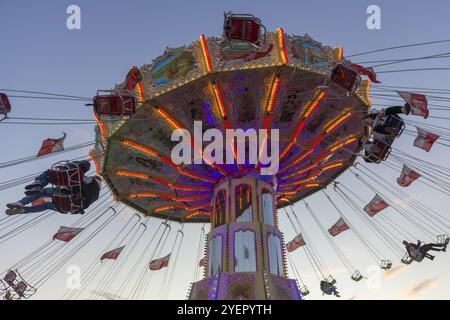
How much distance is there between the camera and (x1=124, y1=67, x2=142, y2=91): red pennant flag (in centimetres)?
1448

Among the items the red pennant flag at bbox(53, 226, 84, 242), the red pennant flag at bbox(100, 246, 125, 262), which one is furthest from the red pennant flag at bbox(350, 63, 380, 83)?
the red pennant flag at bbox(100, 246, 125, 262)

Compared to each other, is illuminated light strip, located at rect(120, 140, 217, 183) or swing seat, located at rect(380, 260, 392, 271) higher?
illuminated light strip, located at rect(120, 140, 217, 183)

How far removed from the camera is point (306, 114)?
16.7 m

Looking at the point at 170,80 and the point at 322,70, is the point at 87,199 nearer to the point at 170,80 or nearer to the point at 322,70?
the point at 170,80

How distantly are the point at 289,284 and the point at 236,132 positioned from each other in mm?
6170

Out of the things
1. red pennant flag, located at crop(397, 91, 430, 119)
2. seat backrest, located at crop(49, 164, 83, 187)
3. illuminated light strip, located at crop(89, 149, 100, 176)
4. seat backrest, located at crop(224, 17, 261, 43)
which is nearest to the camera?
seat backrest, located at crop(224, 17, 261, 43)

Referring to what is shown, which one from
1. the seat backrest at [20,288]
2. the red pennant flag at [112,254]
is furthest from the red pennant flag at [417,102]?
the seat backrest at [20,288]

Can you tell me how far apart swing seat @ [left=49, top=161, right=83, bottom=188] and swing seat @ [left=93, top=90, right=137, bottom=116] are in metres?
2.23

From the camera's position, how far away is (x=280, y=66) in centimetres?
1447

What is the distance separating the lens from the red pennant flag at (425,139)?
50.2ft

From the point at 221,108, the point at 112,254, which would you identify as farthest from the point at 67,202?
the point at 221,108

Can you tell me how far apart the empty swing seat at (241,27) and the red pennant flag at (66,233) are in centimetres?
1112

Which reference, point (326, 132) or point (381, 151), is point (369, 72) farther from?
point (326, 132)

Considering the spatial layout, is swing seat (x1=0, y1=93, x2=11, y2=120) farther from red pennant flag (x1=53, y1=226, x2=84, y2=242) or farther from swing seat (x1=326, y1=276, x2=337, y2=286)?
swing seat (x1=326, y1=276, x2=337, y2=286)
